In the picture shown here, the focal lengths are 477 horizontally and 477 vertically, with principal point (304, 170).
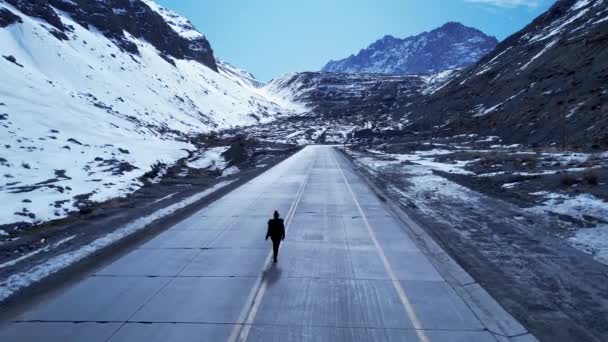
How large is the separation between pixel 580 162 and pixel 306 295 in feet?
77.9

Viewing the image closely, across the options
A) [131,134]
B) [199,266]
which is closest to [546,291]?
[199,266]

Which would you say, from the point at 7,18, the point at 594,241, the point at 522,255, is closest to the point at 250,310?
the point at 522,255

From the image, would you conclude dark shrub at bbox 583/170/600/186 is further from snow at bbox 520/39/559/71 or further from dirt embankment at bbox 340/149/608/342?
snow at bbox 520/39/559/71

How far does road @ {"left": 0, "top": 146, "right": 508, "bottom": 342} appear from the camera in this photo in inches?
309

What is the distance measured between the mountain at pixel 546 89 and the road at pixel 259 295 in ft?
99.1

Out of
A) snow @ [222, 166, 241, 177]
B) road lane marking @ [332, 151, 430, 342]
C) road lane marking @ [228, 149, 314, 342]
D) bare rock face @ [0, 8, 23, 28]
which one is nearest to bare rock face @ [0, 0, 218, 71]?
bare rock face @ [0, 8, 23, 28]

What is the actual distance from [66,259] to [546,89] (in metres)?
60.7

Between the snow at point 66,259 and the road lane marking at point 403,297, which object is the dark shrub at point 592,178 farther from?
the snow at point 66,259

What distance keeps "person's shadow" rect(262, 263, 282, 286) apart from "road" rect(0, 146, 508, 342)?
0.05m

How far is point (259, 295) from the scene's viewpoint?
374 inches

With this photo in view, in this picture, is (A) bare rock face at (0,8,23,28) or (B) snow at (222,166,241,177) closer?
(B) snow at (222,166,241,177)

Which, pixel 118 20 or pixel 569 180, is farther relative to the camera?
pixel 118 20

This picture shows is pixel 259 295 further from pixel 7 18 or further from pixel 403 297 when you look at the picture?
pixel 7 18

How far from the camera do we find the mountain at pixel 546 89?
146ft
